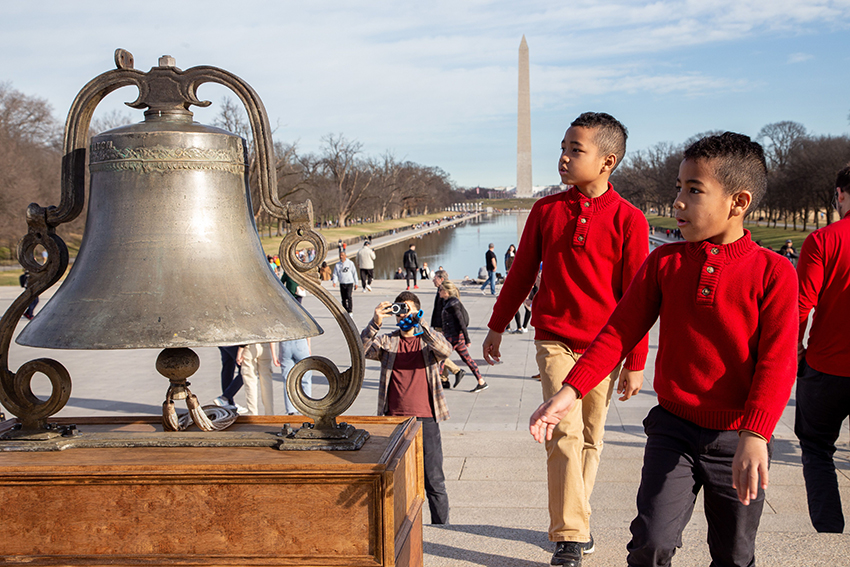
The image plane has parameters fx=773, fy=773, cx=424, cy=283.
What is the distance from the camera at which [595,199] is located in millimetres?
3693

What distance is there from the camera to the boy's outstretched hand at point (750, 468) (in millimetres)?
2293

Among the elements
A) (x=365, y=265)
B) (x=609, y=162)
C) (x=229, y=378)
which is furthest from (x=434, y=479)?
(x=365, y=265)

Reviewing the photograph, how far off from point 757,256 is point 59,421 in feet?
9.37

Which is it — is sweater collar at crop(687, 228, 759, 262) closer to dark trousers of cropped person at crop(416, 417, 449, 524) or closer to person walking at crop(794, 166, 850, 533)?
person walking at crop(794, 166, 850, 533)

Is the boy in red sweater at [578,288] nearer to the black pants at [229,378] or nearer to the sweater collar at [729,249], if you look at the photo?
the sweater collar at [729,249]

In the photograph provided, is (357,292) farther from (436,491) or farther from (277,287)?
(277,287)

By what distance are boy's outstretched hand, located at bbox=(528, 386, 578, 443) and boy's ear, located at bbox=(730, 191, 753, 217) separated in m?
0.88

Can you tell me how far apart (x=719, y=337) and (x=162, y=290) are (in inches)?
77.7

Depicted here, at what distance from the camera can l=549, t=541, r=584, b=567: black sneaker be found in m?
3.39

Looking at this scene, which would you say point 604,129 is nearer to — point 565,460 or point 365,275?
point 565,460

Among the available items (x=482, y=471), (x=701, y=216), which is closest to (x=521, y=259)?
(x=701, y=216)

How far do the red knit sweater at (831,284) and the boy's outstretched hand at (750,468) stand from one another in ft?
6.04

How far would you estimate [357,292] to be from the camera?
24000 millimetres

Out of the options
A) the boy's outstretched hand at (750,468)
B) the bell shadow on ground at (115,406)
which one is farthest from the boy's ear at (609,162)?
the bell shadow on ground at (115,406)
